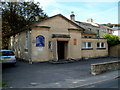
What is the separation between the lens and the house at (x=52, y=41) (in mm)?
16938

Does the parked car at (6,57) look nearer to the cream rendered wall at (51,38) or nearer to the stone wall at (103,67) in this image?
the cream rendered wall at (51,38)

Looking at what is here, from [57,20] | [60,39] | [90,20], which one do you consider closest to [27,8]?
[57,20]

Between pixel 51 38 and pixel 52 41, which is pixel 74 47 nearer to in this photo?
pixel 52 41

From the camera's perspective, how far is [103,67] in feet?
36.8

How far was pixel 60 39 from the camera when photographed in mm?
17906

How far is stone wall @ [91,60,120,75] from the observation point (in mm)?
10562

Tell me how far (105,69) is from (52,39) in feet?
28.6

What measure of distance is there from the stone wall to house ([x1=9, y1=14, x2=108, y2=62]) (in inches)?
293

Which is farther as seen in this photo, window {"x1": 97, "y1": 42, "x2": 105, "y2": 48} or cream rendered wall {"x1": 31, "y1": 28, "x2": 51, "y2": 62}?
window {"x1": 97, "y1": 42, "x2": 105, "y2": 48}

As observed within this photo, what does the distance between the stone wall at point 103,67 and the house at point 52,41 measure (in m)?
7.43

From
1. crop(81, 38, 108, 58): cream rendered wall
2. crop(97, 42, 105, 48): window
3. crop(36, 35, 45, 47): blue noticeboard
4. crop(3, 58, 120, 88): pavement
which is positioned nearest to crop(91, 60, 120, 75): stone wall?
crop(3, 58, 120, 88): pavement

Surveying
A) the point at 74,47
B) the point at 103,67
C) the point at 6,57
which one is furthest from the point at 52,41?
the point at 103,67

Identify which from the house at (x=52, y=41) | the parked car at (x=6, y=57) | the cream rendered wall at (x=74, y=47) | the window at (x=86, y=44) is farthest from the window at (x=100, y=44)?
the parked car at (x=6, y=57)

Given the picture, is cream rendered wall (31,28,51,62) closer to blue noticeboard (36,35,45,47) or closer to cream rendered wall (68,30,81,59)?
blue noticeboard (36,35,45,47)
